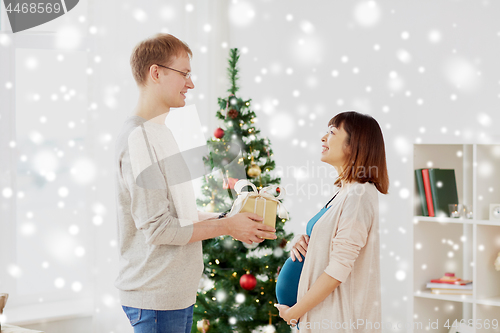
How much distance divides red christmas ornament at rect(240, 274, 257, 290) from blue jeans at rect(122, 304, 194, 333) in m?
1.07

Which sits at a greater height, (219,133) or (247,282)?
(219,133)

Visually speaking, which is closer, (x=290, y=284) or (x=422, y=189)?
(x=290, y=284)

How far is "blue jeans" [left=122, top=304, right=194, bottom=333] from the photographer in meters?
1.36

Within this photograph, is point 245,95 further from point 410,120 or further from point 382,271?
point 382,271

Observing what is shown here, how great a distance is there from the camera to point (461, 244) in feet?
8.14

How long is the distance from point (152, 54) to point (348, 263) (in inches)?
35.1

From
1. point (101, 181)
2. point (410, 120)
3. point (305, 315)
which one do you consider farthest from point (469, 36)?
point (101, 181)

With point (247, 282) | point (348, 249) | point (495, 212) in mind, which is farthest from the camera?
point (247, 282)

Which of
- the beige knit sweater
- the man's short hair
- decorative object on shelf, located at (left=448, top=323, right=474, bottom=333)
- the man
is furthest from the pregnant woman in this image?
decorative object on shelf, located at (left=448, top=323, right=474, bottom=333)

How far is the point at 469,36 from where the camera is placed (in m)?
2.52

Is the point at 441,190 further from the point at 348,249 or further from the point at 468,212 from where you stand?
the point at 348,249

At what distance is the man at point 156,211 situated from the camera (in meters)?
1.30

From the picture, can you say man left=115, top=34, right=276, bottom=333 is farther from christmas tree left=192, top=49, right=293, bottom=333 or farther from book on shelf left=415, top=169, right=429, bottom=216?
book on shelf left=415, top=169, right=429, bottom=216

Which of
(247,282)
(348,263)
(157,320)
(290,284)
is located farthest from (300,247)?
(247,282)
